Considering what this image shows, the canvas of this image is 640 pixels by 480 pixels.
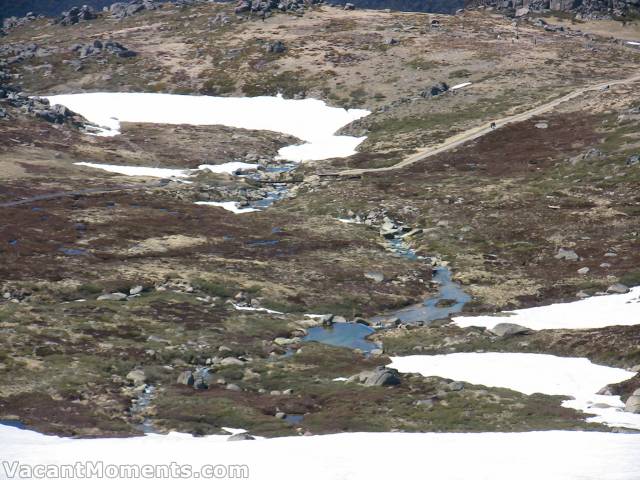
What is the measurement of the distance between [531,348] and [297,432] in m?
19.2

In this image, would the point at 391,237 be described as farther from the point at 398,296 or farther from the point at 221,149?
the point at 221,149

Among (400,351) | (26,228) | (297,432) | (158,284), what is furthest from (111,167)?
(297,432)

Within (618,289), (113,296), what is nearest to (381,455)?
(618,289)

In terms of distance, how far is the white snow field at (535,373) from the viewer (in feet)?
149

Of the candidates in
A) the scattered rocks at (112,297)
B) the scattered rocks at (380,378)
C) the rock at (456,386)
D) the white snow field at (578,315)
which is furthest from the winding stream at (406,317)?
the scattered rocks at (112,297)

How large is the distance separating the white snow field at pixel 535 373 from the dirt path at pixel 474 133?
64.9 m

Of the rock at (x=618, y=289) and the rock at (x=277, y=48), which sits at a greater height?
the rock at (x=618, y=289)

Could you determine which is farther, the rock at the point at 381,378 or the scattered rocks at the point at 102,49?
the scattered rocks at the point at 102,49

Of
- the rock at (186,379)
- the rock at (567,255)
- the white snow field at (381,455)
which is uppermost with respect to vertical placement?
the white snow field at (381,455)

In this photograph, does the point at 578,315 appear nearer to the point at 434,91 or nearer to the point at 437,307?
the point at 437,307

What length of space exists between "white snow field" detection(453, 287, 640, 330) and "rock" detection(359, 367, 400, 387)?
1274 cm

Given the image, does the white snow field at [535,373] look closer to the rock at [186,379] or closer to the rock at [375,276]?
the rock at [186,379]

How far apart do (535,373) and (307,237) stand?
4235cm

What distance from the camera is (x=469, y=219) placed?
95500mm
